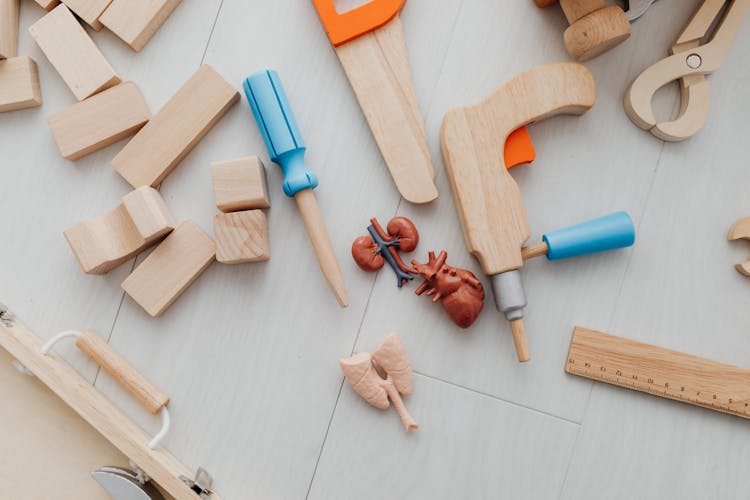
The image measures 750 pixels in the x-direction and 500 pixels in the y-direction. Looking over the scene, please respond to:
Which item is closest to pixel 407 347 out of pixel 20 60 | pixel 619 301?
pixel 619 301

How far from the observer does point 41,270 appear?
87 cm

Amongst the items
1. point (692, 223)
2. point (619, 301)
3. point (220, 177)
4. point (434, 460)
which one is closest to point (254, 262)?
point (220, 177)

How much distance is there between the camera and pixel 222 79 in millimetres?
828

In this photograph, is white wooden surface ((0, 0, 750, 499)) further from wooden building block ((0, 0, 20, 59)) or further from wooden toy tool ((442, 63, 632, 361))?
wooden building block ((0, 0, 20, 59))

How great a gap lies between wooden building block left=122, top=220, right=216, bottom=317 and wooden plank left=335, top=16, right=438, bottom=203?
294mm

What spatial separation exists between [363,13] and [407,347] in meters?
0.49

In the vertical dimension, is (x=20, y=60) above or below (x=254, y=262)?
above

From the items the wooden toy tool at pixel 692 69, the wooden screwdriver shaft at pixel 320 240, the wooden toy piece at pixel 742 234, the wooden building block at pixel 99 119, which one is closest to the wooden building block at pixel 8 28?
the wooden building block at pixel 99 119

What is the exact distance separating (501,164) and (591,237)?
16 centimetres

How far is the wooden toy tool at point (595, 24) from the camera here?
77 centimetres

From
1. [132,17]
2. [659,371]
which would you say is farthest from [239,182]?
[659,371]

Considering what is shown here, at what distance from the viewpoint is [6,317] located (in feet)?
2.78

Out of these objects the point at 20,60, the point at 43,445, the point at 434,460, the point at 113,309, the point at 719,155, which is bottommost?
the point at 434,460

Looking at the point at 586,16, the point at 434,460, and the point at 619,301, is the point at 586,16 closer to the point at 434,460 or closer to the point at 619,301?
the point at 619,301
